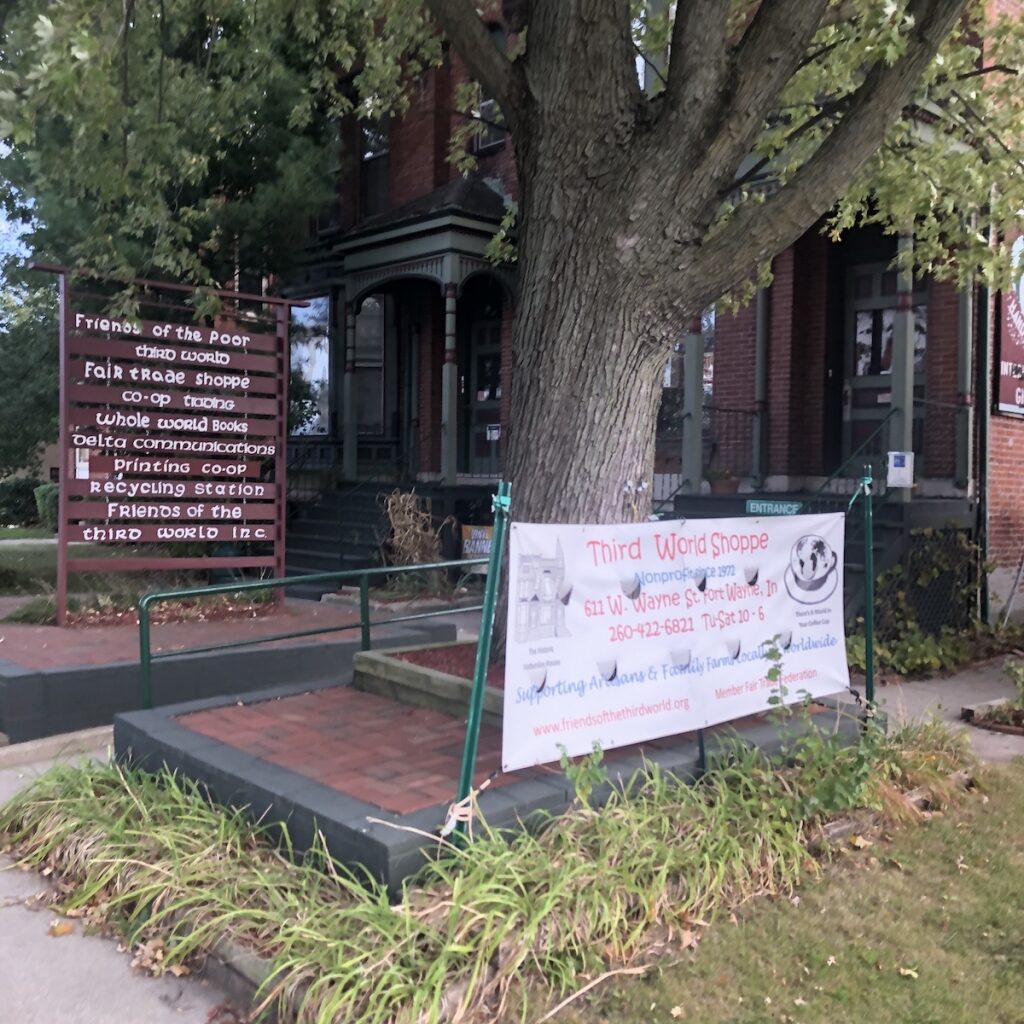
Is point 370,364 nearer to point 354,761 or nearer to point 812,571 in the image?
point 812,571

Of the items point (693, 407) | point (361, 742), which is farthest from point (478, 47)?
point (693, 407)

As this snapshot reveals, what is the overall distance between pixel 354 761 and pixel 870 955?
85.9 inches

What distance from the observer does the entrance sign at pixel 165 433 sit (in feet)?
26.8

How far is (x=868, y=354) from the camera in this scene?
11281 millimetres

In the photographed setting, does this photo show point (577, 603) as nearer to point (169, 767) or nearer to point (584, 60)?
point (169, 767)

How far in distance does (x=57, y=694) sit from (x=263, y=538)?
10.9ft

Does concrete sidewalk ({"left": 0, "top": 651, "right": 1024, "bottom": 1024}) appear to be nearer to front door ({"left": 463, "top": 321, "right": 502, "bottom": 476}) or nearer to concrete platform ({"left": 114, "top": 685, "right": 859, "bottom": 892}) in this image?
concrete platform ({"left": 114, "top": 685, "right": 859, "bottom": 892})

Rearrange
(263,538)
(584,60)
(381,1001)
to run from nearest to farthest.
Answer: (381,1001) < (584,60) < (263,538)

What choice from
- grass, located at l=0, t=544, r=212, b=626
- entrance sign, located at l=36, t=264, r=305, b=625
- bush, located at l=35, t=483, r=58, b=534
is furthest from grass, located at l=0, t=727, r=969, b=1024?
bush, located at l=35, t=483, r=58, b=534

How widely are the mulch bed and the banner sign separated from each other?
6442mm

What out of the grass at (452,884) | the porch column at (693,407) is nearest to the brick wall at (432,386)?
the porch column at (693,407)

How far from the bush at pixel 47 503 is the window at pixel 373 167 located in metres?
14.7

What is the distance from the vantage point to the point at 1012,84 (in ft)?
24.1

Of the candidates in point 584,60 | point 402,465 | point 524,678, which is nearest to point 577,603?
point 524,678
